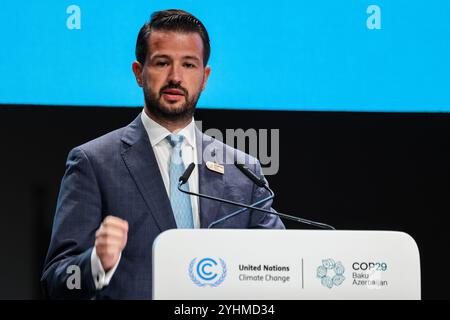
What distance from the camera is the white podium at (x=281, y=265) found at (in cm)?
185

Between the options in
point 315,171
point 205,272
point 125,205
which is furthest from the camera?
point 315,171

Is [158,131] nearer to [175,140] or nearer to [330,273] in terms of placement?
[175,140]

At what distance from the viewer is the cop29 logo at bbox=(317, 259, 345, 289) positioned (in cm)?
188

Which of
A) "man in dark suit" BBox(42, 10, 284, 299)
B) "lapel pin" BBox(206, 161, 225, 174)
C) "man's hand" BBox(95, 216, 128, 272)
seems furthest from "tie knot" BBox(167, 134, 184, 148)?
"man's hand" BBox(95, 216, 128, 272)

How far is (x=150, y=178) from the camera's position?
2.50m

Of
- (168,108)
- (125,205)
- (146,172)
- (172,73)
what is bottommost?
(125,205)

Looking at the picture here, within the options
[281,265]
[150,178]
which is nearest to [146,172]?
[150,178]

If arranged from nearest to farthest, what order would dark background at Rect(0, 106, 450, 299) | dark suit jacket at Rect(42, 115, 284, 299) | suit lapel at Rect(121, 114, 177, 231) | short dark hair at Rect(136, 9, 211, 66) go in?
dark suit jacket at Rect(42, 115, 284, 299) < suit lapel at Rect(121, 114, 177, 231) < short dark hair at Rect(136, 9, 211, 66) < dark background at Rect(0, 106, 450, 299)

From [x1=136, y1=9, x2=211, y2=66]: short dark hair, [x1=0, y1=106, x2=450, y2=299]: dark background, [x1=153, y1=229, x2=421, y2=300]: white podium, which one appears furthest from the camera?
[x1=0, y1=106, x2=450, y2=299]: dark background

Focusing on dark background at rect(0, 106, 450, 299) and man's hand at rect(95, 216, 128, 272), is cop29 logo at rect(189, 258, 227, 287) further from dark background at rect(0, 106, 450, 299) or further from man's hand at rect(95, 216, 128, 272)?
dark background at rect(0, 106, 450, 299)

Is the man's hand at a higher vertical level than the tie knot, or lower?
lower

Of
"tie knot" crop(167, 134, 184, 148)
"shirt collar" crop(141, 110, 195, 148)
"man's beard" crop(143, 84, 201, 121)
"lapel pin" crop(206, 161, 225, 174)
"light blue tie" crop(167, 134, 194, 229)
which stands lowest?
"light blue tie" crop(167, 134, 194, 229)

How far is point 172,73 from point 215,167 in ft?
1.20
